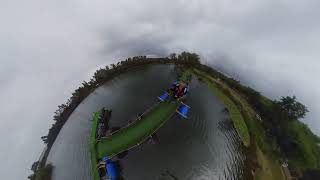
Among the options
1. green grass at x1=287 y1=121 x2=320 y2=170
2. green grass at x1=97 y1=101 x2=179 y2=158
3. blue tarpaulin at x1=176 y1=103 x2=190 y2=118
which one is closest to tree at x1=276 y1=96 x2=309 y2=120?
green grass at x1=287 y1=121 x2=320 y2=170

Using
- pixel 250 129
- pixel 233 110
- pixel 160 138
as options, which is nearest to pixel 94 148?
pixel 160 138

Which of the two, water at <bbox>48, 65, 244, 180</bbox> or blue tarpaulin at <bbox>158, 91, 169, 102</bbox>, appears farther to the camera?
blue tarpaulin at <bbox>158, 91, 169, 102</bbox>

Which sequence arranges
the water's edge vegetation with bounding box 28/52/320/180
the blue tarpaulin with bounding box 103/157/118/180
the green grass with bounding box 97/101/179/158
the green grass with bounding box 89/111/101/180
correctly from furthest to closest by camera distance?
the water's edge vegetation with bounding box 28/52/320/180
the green grass with bounding box 97/101/179/158
the green grass with bounding box 89/111/101/180
the blue tarpaulin with bounding box 103/157/118/180

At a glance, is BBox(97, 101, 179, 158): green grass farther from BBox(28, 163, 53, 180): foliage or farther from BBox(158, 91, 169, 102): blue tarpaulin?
BBox(28, 163, 53, 180): foliage

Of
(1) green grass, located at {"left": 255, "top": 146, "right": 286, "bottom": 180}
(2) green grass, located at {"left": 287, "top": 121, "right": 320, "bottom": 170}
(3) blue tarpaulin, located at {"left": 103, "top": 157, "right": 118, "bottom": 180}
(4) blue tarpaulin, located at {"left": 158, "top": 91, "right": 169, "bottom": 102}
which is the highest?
(4) blue tarpaulin, located at {"left": 158, "top": 91, "right": 169, "bottom": 102}

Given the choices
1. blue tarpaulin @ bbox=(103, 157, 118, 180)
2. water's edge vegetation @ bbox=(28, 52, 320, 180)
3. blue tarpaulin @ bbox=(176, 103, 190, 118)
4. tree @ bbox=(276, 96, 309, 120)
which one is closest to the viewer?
blue tarpaulin @ bbox=(103, 157, 118, 180)

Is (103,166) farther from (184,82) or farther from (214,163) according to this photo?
(184,82)

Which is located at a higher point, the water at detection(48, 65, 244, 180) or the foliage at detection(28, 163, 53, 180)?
the water at detection(48, 65, 244, 180)

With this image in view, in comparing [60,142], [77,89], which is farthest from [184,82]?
[60,142]

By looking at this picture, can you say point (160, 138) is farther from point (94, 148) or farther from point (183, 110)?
point (94, 148)
